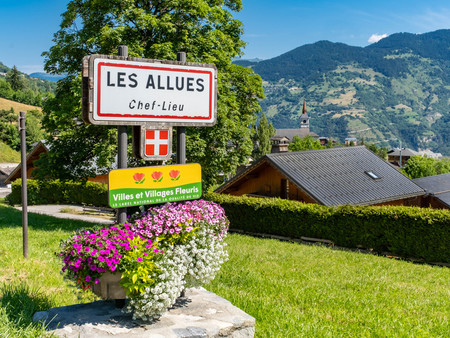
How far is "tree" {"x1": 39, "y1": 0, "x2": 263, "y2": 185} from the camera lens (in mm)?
18734

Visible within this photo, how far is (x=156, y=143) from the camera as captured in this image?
603 cm

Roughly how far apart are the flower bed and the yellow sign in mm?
190

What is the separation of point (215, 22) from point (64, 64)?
7399 mm

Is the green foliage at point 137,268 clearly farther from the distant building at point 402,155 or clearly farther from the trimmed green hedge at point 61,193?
the distant building at point 402,155

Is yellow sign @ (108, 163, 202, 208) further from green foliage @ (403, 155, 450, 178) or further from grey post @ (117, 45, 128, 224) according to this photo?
green foliage @ (403, 155, 450, 178)

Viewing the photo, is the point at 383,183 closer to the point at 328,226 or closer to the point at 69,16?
the point at 328,226

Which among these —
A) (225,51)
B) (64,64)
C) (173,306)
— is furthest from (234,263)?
(64,64)

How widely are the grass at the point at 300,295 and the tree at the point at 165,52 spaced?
299 inches

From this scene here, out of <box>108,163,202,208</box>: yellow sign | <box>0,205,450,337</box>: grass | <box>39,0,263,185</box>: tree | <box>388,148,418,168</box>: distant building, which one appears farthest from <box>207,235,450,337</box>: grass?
<box>388,148,418,168</box>: distant building

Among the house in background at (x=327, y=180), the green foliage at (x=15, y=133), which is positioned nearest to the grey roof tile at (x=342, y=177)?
the house in background at (x=327, y=180)

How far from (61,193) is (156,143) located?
3863cm

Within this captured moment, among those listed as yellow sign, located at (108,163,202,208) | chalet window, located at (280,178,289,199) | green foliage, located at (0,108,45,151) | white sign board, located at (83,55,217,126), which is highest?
green foliage, located at (0,108,45,151)

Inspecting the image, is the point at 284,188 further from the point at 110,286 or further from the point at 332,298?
the point at 110,286

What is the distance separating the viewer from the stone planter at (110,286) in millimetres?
5059
